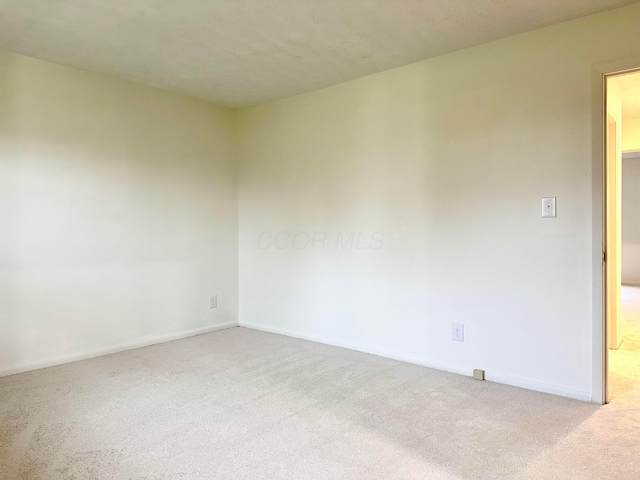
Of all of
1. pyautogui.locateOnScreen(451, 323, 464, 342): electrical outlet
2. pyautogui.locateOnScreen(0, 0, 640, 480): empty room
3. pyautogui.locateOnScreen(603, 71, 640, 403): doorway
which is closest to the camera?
pyautogui.locateOnScreen(0, 0, 640, 480): empty room

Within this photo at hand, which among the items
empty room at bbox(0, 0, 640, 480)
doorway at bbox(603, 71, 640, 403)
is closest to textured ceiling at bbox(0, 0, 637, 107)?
empty room at bbox(0, 0, 640, 480)

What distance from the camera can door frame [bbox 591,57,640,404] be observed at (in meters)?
2.41

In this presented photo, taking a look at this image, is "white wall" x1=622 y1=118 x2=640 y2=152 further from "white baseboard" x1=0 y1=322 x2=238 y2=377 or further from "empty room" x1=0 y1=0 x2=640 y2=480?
"white baseboard" x1=0 y1=322 x2=238 y2=377

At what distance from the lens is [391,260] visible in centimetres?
333

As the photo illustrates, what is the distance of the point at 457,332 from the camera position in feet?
9.78

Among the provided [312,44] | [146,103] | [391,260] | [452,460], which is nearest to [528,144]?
[391,260]

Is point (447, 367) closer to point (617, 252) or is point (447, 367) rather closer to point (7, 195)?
point (617, 252)

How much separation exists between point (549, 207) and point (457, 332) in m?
1.02

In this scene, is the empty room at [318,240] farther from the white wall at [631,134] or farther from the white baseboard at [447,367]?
the white wall at [631,134]

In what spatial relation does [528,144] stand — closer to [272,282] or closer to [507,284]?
[507,284]

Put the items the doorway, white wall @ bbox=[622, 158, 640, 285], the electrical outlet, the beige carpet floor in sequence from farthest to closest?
1. white wall @ bbox=[622, 158, 640, 285]
2. the electrical outlet
3. the doorway
4. the beige carpet floor

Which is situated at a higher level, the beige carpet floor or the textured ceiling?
the textured ceiling

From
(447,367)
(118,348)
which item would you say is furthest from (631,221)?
(118,348)

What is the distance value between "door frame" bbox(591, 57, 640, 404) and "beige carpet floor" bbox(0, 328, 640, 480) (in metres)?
0.22
